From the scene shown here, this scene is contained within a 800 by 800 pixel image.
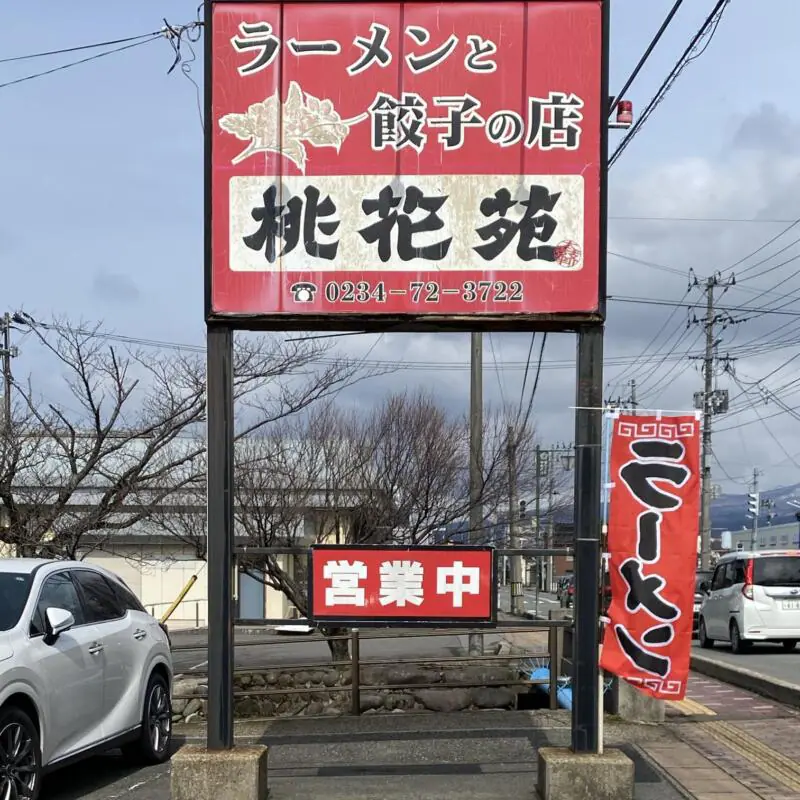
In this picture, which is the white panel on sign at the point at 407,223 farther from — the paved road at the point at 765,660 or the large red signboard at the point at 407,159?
the paved road at the point at 765,660

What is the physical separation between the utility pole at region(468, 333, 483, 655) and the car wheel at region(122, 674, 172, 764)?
19.8 ft

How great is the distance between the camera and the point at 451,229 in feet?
20.9

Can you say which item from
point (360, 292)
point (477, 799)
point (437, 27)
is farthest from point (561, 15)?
point (477, 799)

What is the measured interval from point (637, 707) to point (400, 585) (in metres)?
3.52

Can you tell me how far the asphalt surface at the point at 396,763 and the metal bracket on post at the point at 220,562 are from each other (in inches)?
29.9

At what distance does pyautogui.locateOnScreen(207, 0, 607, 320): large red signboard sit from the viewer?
20.9 ft

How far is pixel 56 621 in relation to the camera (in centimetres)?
650

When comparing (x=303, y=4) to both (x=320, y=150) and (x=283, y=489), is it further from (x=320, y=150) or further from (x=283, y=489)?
(x=283, y=489)

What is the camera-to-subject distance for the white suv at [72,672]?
5980mm

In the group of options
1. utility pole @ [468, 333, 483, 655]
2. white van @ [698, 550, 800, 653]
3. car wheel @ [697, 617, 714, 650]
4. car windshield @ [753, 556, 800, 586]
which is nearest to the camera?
utility pole @ [468, 333, 483, 655]

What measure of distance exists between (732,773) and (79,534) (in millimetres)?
8017

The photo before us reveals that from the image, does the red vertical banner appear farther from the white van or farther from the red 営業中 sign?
the white van

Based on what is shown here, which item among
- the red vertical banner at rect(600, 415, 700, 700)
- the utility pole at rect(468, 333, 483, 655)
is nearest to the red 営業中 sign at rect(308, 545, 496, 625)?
the red vertical banner at rect(600, 415, 700, 700)

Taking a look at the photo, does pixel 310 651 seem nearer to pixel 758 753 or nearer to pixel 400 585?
pixel 758 753
